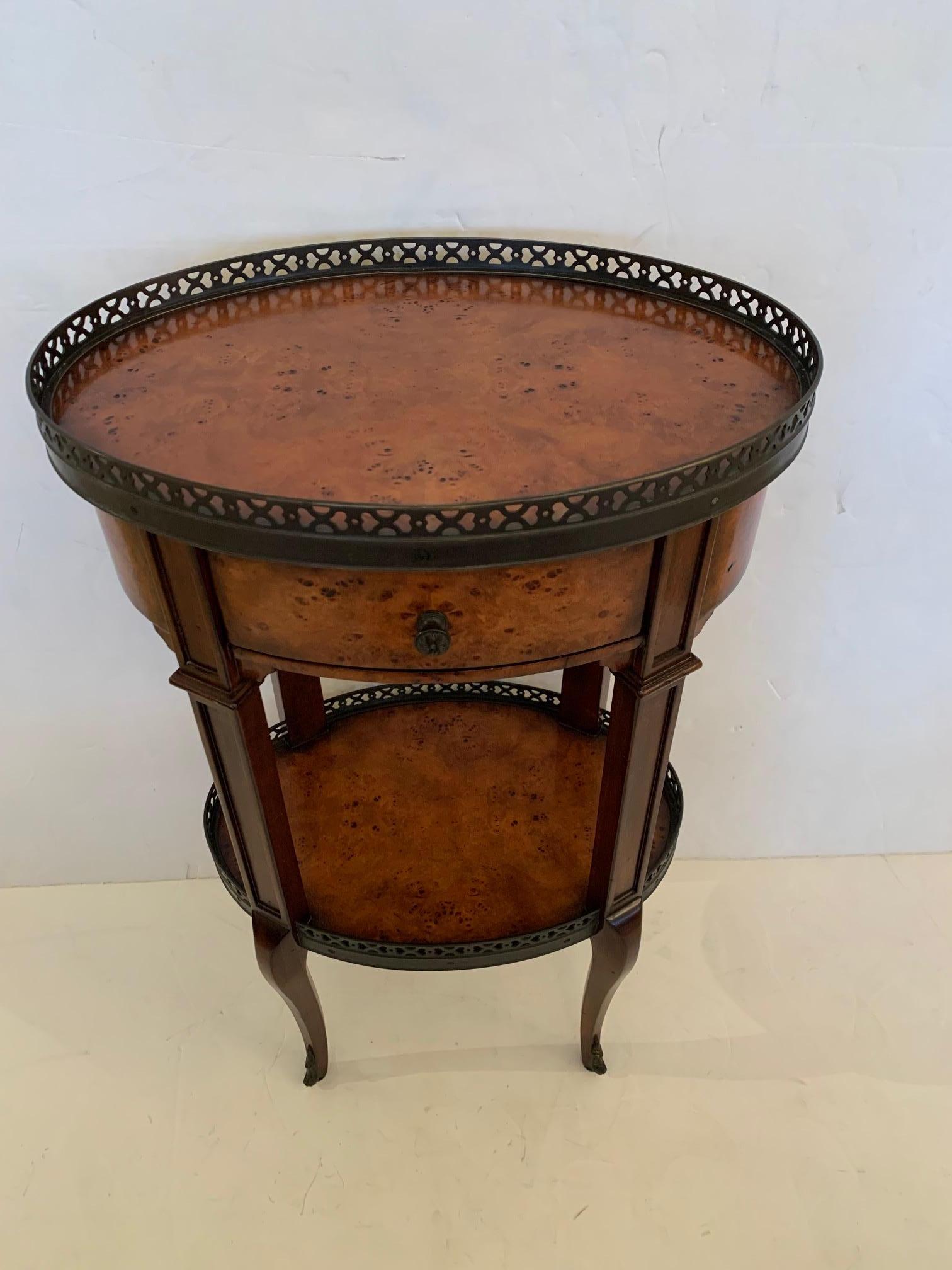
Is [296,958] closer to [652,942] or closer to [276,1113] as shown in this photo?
[276,1113]

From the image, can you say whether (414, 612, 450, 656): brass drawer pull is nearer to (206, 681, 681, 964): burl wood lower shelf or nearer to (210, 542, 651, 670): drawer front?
(210, 542, 651, 670): drawer front

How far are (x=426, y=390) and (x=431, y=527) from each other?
0.33m

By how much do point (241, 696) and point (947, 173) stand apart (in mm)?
1265

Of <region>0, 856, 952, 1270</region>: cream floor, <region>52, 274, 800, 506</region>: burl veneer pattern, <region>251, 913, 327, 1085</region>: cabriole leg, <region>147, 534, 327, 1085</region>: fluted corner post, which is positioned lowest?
<region>0, 856, 952, 1270</region>: cream floor

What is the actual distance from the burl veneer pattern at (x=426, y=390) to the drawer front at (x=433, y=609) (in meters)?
0.08

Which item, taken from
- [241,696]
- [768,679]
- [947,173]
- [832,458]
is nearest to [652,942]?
[768,679]

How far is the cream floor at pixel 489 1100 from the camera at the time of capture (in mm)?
1403

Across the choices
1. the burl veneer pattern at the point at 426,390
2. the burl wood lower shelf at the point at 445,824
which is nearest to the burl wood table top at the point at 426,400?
the burl veneer pattern at the point at 426,390

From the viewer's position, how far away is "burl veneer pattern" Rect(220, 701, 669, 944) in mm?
1380

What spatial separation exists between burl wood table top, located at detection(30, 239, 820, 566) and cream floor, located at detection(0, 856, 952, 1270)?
3.76 ft

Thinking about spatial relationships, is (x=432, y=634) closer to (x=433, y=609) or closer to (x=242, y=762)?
(x=433, y=609)

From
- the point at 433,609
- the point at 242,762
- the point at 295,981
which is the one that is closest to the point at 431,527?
the point at 433,609

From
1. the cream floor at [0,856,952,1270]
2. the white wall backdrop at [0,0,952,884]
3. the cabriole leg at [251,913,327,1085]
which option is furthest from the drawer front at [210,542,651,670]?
the cream floor at [0,856,952,1270]

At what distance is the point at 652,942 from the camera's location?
1.87m
